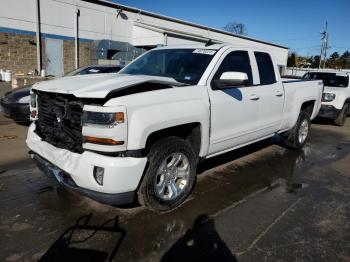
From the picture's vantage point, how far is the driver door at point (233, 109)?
4230 millimetres

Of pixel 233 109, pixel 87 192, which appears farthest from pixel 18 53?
pixel 87 192

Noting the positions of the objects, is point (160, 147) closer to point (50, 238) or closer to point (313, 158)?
point (50, 238)

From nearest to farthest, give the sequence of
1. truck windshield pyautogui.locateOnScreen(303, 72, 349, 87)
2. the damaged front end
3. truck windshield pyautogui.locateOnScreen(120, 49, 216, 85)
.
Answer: the damaged front end, truck windshield pyautogui.locateOnScreen(120, 49, 216, 85), truck windshield pyautogui.locateOnScreen(303, 72, 349, 87)

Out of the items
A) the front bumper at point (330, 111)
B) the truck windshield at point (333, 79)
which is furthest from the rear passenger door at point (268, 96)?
the truck windshield at point (333, 79)

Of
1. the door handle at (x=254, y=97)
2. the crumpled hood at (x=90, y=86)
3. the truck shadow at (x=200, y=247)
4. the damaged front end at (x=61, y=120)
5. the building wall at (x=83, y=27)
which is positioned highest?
the building wall at (x=83, y=27)

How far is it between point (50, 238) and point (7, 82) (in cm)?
1687

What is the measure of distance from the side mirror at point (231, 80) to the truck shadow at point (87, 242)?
2.09 metres

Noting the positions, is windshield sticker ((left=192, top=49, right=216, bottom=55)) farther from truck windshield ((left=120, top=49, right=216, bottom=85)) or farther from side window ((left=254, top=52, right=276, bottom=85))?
side window ((left=254, top=52, right=276, bottom=85))

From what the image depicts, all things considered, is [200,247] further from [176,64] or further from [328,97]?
[328,97]

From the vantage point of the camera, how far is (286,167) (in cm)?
Answer: 586

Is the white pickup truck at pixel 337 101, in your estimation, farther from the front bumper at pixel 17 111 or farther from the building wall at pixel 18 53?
the building wall at pixel 18 53

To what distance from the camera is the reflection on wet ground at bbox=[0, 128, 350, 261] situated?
9.90 ft

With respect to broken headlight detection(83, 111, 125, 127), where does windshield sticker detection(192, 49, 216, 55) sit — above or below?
above

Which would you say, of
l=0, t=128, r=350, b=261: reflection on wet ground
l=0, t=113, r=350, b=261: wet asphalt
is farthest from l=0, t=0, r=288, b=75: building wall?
l=0, t=128, r=350, b=261: reflection on wet ground
